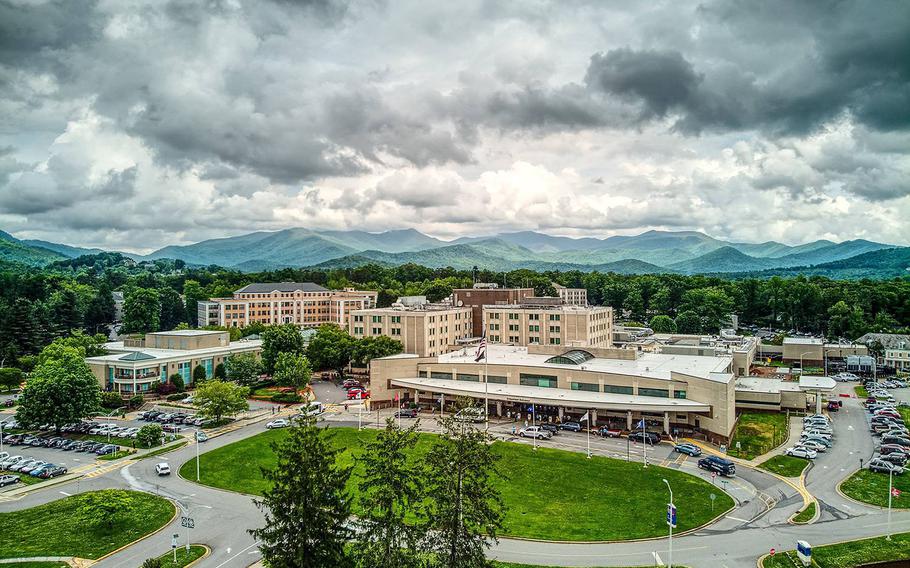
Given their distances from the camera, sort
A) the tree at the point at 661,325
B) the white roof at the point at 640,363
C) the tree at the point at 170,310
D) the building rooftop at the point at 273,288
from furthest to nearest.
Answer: the tree at the point at 170,310 < the building rooftop at the point at 273,288 < the tree at the point at 661,325 < the white roof at the point at 640,363

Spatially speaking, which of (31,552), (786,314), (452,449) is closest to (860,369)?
(786,314)

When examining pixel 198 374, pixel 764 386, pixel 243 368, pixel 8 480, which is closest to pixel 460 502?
pixel 8 480

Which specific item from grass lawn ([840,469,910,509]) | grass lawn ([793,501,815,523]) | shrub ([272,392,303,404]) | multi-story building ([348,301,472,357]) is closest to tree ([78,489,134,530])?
shrub ([272,392,303,404])

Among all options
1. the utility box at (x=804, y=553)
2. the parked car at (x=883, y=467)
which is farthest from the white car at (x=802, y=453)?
the utility box at (x=804, y=553)

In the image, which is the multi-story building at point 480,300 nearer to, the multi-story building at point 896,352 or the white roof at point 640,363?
the white roof at point 640,363

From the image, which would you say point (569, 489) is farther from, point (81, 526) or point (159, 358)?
point (159, 358)

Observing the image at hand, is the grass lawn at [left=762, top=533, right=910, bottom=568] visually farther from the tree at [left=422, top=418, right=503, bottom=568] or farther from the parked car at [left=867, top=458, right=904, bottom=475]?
the tree at [left=422, top=418, right=503, bottom=568]

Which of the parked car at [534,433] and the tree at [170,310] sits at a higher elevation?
the tree at [170,310]

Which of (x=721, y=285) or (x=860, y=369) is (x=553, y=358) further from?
(x=721, y=285)
